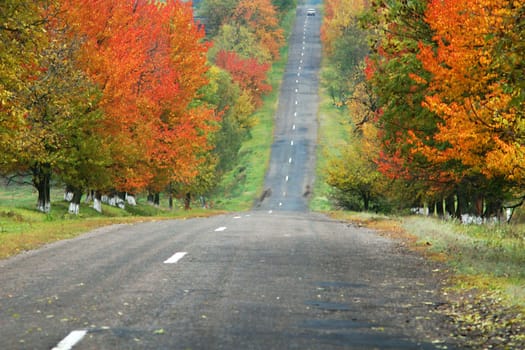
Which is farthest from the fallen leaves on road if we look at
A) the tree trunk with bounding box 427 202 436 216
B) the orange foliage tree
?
the tree trunk with bounding box 427 202 436 216

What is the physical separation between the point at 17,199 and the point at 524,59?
5461 centimetres

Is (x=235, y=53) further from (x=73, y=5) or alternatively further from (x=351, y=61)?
(x=73, y=5)

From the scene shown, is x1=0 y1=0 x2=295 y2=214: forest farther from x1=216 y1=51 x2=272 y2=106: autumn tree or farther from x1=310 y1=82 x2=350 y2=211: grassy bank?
x1=216 y1=51 x2=272 y2=106: autumn tree

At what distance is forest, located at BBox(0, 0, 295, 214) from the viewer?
861 inches

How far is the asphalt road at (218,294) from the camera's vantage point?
7.96 m

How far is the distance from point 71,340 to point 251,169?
7904 cm

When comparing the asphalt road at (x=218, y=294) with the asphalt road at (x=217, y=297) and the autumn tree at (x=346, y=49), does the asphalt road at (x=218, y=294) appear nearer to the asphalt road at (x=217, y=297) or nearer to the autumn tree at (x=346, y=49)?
the asphalt road at (x=217, y=297)

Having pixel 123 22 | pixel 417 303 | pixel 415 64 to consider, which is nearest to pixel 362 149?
pixel 123 22

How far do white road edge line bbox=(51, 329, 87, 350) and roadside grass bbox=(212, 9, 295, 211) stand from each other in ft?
207

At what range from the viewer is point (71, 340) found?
302 inches

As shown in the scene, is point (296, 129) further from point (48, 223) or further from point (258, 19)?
point (48, 223)

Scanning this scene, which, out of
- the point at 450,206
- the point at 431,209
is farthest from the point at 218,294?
the point at 431,209

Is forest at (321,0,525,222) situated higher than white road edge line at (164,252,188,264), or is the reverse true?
forest at (321,0,525,222)

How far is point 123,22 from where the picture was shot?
36312 mm
